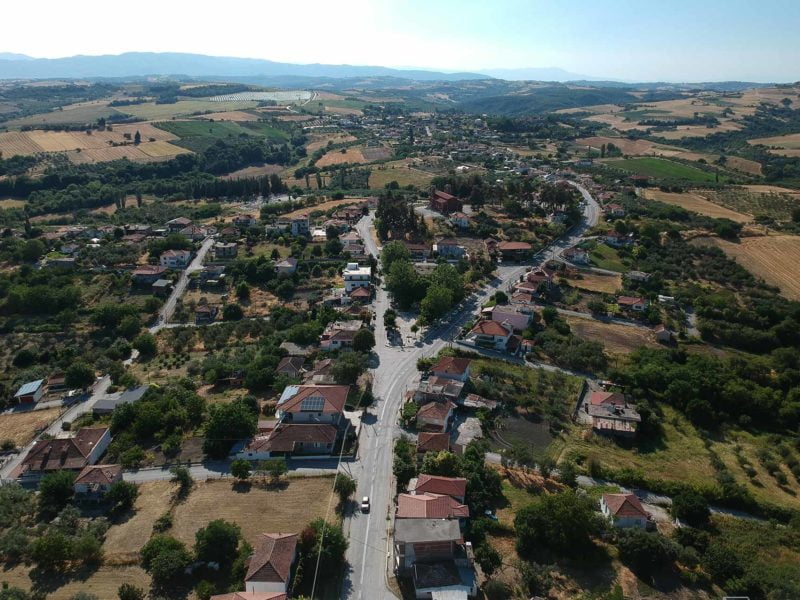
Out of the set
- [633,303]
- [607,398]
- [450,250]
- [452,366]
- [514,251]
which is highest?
[514,251]

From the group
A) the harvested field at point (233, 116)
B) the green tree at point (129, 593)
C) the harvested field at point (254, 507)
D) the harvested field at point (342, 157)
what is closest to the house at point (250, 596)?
the green tree at point (129, 593)

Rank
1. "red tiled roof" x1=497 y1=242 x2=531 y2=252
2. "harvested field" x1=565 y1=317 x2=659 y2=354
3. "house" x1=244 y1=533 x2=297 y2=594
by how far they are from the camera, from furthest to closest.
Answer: "red tiled roof" x1=497 y1=242 x2=531 y2=252, "harvested field" x1=565 y1=317 x2=659 y2=354, "house" x1=244 y1=533 x2=297 y2=594

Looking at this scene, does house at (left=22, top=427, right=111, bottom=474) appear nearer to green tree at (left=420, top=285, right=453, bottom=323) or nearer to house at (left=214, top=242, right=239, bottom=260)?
green tree at (left=420, top=285, right=453, bottom=323)

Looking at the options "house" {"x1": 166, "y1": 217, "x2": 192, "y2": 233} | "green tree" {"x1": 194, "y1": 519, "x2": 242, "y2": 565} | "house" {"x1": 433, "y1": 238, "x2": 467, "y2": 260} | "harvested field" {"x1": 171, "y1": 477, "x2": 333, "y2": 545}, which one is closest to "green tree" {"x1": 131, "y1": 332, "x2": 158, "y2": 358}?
"harvested field" {"x1": 171, "y1": 477, "x2": 333, "y2": 545}

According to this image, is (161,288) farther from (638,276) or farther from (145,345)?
(638,276)

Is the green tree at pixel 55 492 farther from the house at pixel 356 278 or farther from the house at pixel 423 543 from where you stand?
the house at pixel 356 278

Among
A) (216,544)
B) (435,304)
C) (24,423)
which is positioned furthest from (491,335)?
(24,423)
